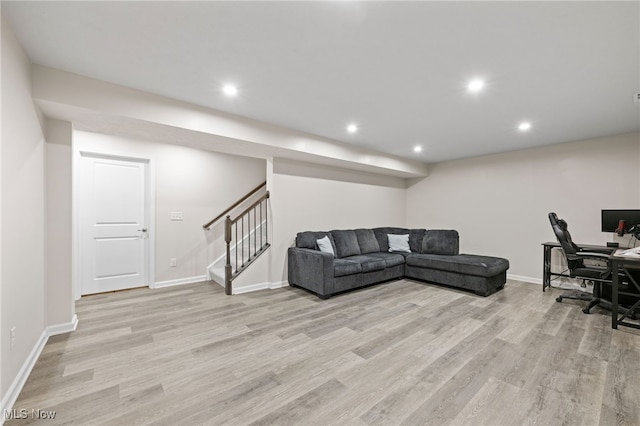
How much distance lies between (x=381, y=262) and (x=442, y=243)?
1.38 meters

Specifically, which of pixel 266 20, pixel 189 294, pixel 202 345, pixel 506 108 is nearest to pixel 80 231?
pixel 189 294

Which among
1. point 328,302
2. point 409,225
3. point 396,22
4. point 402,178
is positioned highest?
point 396,22

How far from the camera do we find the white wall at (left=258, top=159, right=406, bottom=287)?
13.9 ft

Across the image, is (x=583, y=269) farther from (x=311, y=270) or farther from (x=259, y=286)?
(x=259, y=286)

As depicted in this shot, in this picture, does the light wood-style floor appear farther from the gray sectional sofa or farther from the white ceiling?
the white ceiling

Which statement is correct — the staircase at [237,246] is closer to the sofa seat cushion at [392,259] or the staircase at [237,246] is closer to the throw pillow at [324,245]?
the throw pillow at [324,245]

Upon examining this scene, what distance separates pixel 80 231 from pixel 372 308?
13.4 ft

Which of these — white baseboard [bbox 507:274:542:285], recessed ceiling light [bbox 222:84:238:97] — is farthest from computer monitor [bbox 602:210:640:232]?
recessed ceiling light [bbox 222:84:238:97]

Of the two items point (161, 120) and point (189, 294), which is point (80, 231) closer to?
point (189, 294)

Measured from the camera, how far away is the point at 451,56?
2.04m

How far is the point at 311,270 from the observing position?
3.79 meters

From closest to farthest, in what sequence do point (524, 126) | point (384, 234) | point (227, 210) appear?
point (524, 126)
point (227, 210)
point (384, 234)

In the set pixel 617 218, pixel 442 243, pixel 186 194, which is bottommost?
pixel 442 243

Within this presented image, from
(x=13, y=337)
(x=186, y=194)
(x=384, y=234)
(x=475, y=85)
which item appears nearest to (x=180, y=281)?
(x=186, y=194)
